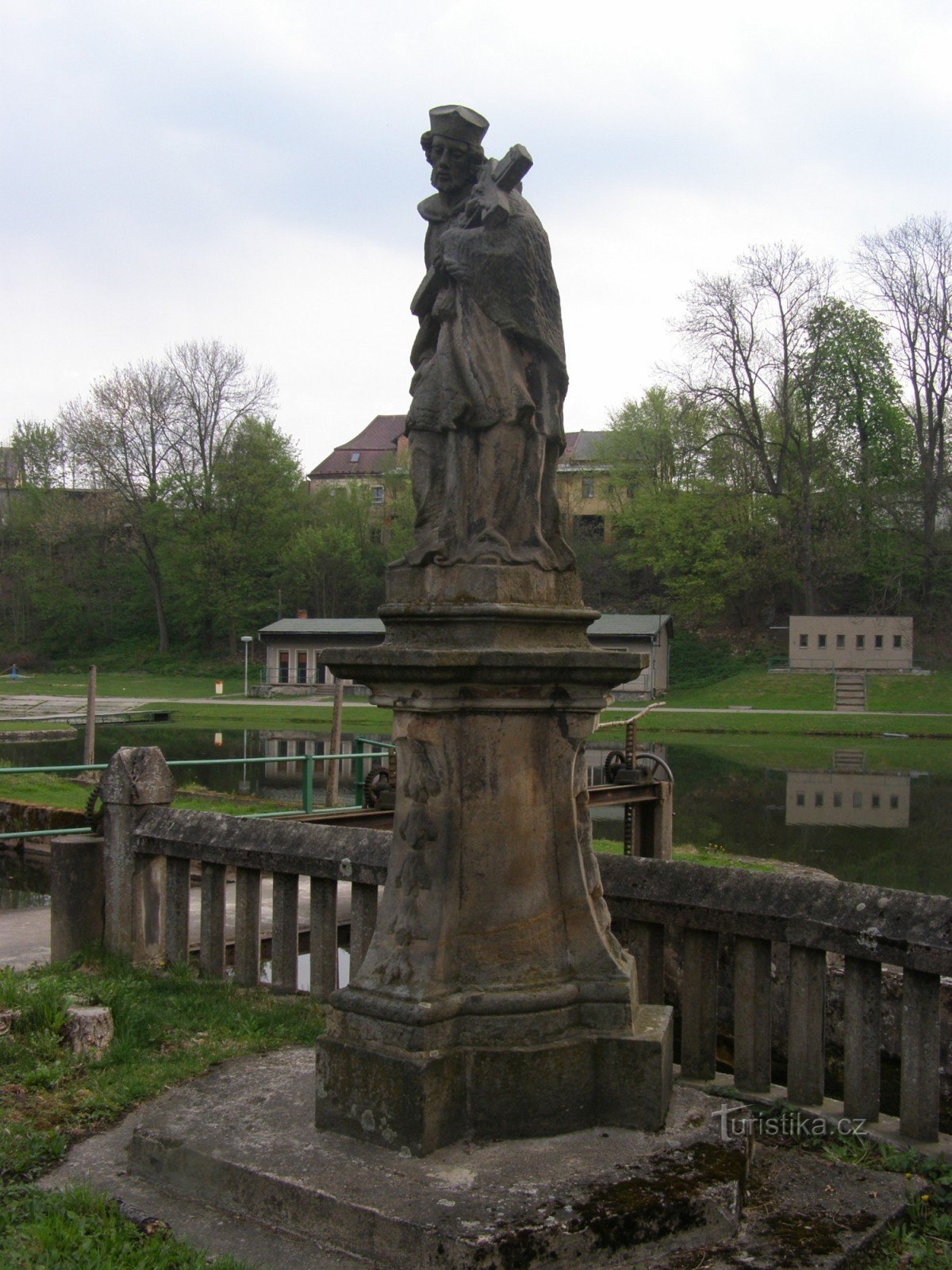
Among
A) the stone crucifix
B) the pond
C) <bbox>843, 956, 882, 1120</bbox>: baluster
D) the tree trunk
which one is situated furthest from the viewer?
the tree trunk

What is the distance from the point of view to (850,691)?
45.5m

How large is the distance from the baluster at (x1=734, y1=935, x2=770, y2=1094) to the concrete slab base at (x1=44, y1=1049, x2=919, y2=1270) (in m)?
0.62

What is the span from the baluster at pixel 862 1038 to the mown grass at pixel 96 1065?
231 cm

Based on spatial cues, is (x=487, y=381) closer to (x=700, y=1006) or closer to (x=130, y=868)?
(x=700, y=1006)

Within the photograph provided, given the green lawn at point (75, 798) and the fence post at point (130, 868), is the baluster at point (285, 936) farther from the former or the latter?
the green lawn at point (75, 798)

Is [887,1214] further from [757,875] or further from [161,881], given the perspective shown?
[161,881]

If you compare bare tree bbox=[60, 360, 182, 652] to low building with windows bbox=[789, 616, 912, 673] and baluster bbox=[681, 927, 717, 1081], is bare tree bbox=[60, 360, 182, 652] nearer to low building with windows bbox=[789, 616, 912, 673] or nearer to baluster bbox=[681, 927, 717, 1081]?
low building with windows bbox=[789, 616, 912, 673]

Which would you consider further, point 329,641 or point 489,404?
point 329,641

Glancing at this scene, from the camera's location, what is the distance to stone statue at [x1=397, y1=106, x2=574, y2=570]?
4.23 metres

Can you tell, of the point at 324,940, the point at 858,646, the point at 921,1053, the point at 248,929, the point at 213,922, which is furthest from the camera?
the point at 858,646

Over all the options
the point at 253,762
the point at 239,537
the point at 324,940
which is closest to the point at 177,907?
the point at 324,940

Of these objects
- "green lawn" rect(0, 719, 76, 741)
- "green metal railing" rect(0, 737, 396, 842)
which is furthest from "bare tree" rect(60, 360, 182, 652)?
"green metal railing" rect(0, 737, 396, 842)

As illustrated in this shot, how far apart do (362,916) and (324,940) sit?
31cm

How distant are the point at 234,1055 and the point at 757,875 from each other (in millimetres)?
2378
